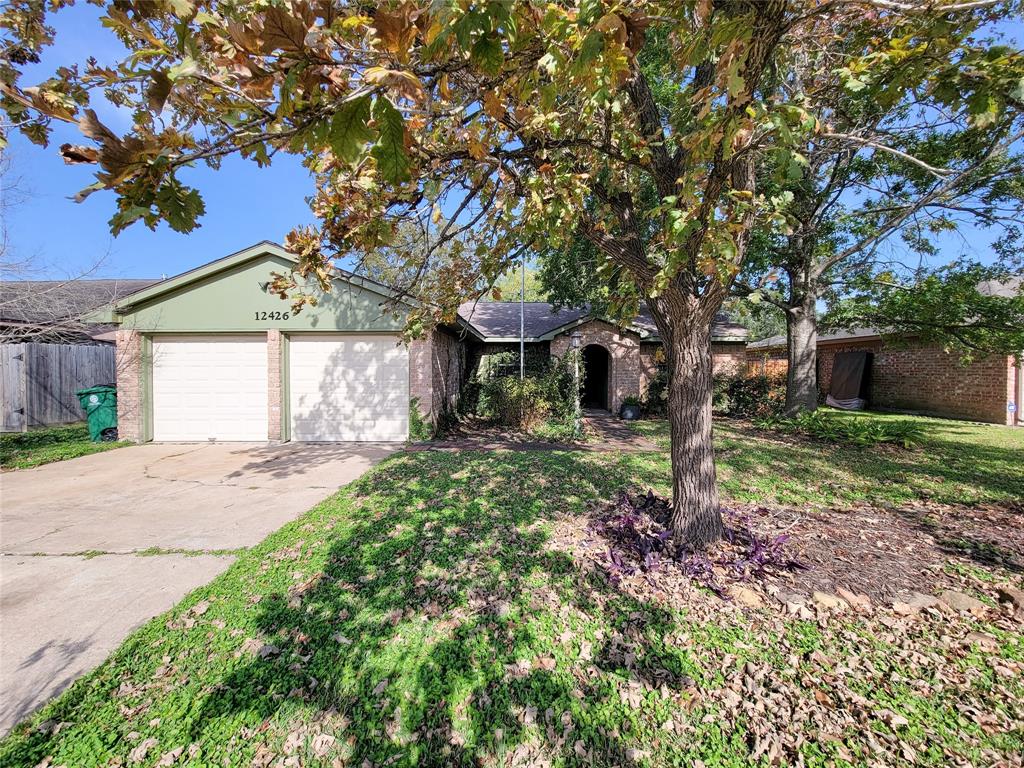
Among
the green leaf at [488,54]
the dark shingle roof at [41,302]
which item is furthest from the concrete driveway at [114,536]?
the green leaf at [488,54]

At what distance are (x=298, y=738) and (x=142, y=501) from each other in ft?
16.8

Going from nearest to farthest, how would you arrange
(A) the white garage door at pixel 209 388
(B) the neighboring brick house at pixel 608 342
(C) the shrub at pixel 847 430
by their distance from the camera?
(C) the shrub at pixel 847 430 → (A) the white garage door at pixel 209 388 → (B) the neighboring brick house at pixel 608 342

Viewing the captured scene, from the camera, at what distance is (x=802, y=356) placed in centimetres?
1078

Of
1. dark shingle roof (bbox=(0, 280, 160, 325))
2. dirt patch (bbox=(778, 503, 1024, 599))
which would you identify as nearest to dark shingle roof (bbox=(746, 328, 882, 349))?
dirt patch (bbox=(778, 503, 1024, 599))

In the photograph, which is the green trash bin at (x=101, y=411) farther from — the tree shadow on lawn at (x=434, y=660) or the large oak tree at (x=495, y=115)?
the large oak tree at (x=495, y=115)

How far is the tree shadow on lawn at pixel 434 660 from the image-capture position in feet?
6.63

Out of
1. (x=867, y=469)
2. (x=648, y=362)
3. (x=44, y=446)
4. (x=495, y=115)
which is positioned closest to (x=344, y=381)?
(x=44, y=446)

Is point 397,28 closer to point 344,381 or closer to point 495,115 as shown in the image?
point 495,115

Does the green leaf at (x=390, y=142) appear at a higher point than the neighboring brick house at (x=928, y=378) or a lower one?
higher

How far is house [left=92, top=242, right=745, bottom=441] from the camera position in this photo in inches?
363

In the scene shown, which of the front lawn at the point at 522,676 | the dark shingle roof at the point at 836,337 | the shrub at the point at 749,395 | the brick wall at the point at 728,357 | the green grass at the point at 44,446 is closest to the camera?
the front lawn at the point at 522,676

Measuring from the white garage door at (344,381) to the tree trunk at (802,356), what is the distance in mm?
9636

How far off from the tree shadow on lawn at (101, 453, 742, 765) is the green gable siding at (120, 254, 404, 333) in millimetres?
5940

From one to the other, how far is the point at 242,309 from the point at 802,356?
526 inches
